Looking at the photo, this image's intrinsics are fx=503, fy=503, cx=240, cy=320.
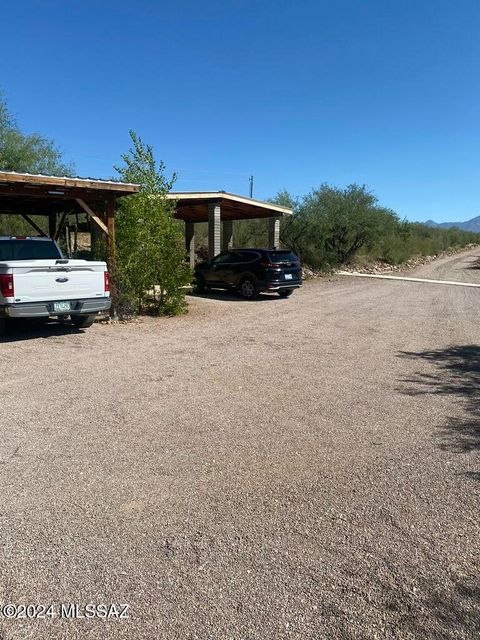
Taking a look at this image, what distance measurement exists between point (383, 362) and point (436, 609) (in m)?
5.66

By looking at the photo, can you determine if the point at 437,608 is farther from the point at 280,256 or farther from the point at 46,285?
the point at 280,256

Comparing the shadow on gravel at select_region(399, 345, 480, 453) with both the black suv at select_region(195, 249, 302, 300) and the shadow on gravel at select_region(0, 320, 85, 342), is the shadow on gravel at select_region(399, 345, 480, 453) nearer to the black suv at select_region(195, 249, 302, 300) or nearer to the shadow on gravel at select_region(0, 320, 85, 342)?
the shadow on gravel at select_region(0, 320, 85, 342)

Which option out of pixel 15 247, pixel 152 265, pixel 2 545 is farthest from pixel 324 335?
pixel 2 545

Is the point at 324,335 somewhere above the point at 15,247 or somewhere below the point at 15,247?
below

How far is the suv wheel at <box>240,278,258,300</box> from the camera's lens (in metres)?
16.9

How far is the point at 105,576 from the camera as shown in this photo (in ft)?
9.10

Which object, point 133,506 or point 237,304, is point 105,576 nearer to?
point 133,506

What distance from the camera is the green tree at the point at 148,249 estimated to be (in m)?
12.7

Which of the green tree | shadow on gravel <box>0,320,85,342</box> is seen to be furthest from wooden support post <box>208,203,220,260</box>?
shadow on gravel <box>0,320,85,342</box>

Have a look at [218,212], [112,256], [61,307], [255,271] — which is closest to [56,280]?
[61,307]

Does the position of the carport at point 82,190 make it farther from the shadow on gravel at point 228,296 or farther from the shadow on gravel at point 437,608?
the shadow on gravel at point 437,608

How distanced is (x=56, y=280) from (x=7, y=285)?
0.86 metres

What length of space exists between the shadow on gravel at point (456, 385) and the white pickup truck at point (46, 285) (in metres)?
5.91

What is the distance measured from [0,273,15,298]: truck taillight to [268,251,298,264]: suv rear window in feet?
31.1
